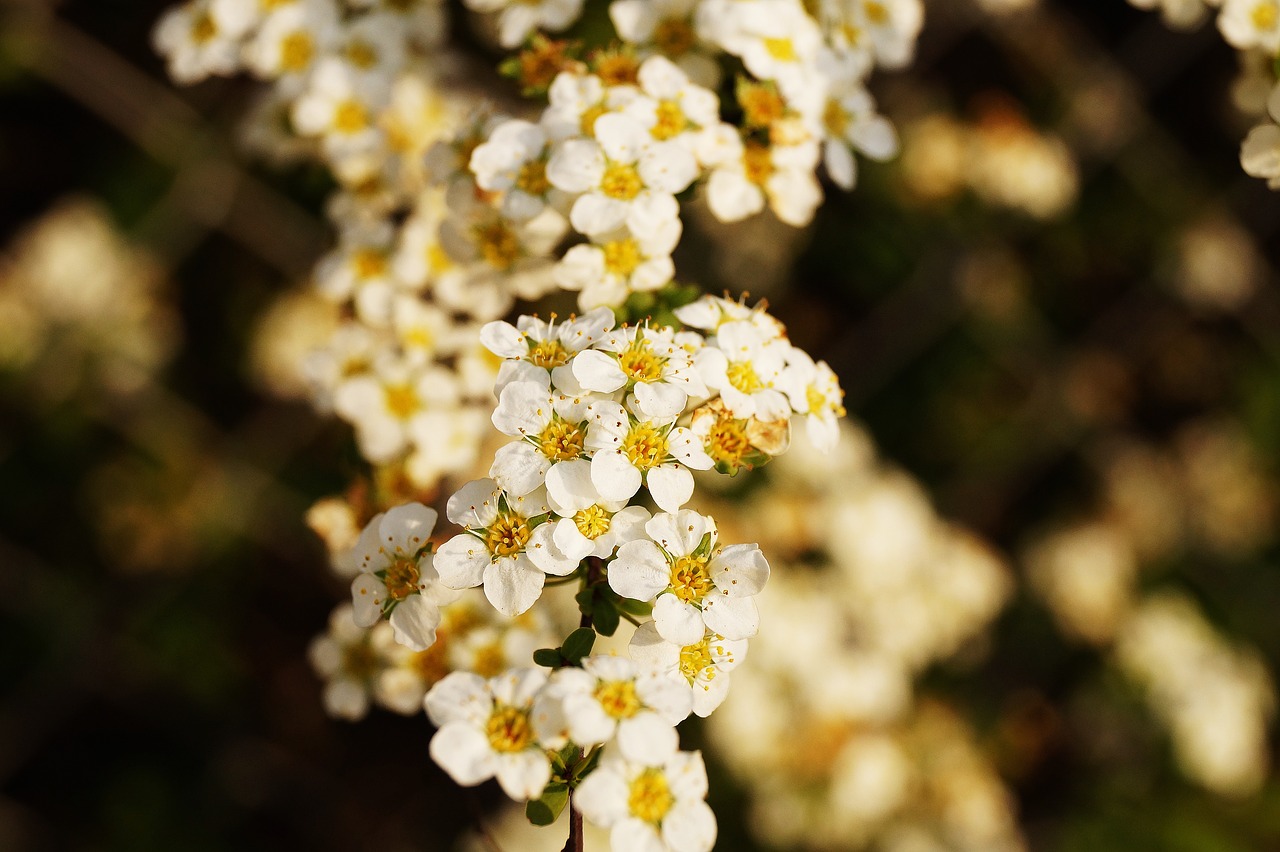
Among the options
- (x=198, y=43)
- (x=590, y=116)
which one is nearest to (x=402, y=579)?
(x=590, y=116)

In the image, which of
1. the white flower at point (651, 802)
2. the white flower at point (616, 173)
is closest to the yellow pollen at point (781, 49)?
the white flower at point (616, 173)

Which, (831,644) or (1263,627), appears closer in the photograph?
(831,644)

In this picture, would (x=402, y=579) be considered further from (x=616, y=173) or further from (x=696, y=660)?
(x=616, y=173)

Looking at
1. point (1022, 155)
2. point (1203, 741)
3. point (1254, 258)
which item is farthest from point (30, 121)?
point (1254, 258)

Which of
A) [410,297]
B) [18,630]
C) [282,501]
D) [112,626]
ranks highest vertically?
[410,297]

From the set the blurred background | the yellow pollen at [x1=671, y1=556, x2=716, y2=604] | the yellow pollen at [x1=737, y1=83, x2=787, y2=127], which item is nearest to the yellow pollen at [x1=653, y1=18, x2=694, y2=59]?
the yellow pollen at [x1=737, y1=83, x2=787, y2=127]

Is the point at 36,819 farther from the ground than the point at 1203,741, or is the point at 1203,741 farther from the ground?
the point at 1203,741

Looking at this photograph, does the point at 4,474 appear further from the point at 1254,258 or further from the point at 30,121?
the point at 1254,258

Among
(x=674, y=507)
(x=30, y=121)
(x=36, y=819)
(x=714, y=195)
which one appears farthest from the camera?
(x=30, y=121)
